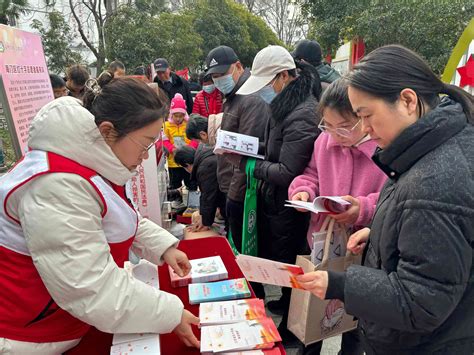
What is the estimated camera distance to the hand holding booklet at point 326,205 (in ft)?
4.75

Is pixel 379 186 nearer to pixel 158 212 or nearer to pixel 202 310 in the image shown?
pixel 202 310

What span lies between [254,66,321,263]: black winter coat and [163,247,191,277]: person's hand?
2.65ft

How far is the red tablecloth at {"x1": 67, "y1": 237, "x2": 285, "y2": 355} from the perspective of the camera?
1.13 metres

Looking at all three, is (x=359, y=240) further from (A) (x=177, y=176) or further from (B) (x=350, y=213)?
(A) (x=177, y=176)

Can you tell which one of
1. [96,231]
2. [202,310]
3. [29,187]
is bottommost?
[202,310]

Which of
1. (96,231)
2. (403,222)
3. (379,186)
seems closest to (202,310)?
(96,231)

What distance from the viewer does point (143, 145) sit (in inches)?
45.5

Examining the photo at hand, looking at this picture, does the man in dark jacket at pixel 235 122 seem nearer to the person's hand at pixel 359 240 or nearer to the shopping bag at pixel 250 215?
the shopping bag at pixel 250 215

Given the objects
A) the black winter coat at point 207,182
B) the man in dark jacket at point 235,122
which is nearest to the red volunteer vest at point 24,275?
the man in dark jacket at point 235,122

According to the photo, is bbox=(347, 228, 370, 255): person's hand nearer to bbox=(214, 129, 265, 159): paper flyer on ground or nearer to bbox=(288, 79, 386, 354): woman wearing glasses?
bbox=(288, 79, 386, 354): woman wearing glasses

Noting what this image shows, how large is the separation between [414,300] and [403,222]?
7.4 inches

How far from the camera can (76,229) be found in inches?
37.3

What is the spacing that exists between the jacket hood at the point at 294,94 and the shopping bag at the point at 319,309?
0.71 meters

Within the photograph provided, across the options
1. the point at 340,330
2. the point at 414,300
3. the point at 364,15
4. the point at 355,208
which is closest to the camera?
the point at 414,300
